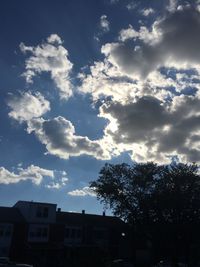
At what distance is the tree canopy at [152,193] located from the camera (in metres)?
59.4

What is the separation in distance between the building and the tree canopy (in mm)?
8162

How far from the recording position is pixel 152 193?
6250cm

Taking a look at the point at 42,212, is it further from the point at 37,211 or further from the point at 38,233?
the point at 38,233

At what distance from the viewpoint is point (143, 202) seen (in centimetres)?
6150

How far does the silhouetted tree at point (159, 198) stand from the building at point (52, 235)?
8.07 m

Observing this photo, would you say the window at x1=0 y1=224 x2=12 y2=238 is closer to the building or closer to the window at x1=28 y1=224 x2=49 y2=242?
the building

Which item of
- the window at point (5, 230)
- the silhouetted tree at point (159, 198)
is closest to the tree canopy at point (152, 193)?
the silhouetted tree at point (159, 198)

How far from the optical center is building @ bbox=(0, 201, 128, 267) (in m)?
62.6

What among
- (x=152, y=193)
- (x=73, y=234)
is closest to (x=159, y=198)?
(x=152, y=193)

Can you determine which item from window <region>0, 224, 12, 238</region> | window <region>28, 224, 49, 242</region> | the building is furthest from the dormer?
window <region>0, 224, 12, 238</region>

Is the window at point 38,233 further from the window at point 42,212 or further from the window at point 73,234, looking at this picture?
the window at point 73,234

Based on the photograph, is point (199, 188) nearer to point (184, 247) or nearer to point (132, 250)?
point (184, 247)

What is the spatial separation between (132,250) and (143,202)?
1586 centimetres

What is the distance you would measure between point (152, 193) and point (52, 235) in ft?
60.7
